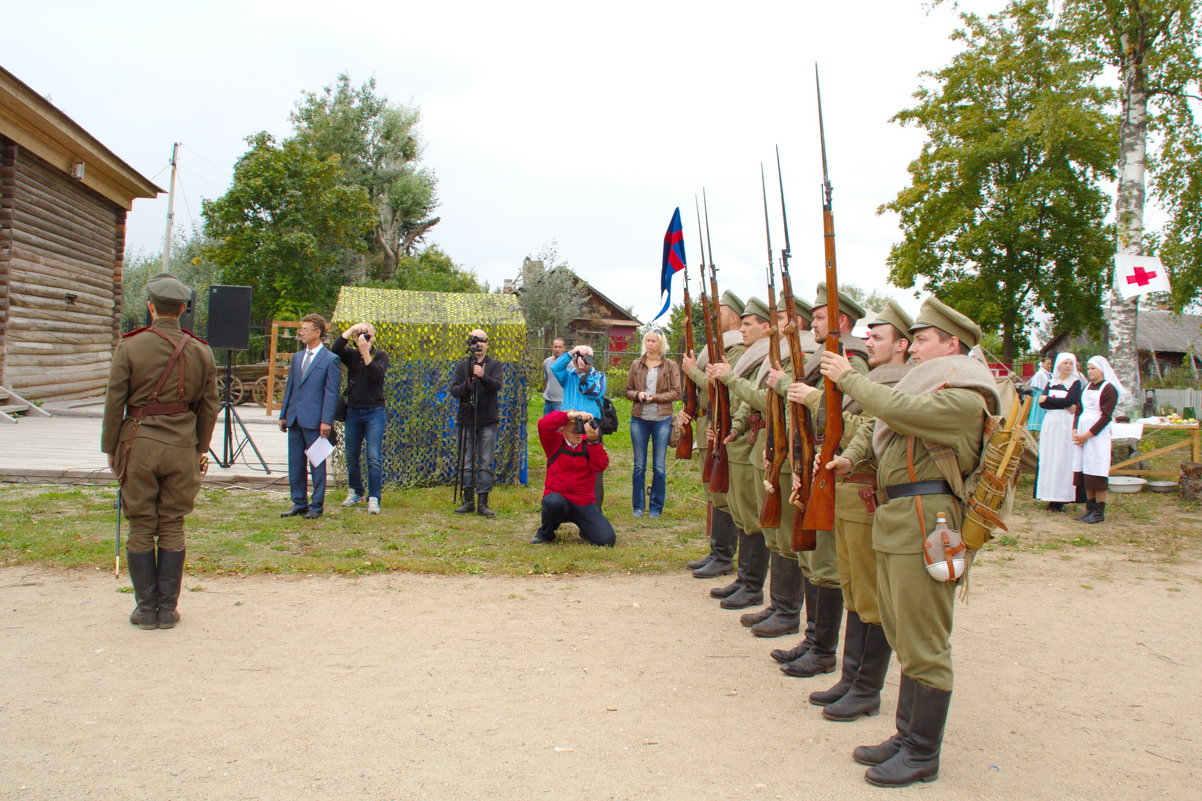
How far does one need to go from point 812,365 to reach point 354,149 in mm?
40760

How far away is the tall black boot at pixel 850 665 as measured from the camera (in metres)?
4.13

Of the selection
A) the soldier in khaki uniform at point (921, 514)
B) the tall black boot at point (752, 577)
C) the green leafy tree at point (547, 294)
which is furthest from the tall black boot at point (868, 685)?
the green leafy tree at point (547, 294)

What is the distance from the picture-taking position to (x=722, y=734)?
377 cm

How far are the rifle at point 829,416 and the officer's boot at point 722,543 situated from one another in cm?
271

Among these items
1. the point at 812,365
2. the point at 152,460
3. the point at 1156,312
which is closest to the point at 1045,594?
the point at 812,365

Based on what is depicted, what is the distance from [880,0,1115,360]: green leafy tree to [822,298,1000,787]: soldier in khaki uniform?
2829cm

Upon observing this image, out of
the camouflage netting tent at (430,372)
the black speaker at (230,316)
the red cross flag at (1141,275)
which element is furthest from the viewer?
the red cross flag at (1141,275)

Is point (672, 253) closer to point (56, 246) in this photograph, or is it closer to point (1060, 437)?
point (1060, 437)

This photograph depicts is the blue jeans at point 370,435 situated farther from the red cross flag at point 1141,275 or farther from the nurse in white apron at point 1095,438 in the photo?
the red cross flag at point 1141,275

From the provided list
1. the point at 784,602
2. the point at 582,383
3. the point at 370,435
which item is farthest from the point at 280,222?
the point at 784,602

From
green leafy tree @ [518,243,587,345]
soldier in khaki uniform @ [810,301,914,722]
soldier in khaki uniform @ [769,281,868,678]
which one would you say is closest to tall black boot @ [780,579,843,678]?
soldier in khaki uniform @ [769,281,868,678]

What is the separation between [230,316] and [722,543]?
23.3 ft

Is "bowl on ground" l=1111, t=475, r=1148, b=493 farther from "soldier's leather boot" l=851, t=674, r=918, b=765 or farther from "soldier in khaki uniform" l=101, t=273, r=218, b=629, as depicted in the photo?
"soldier in khaki uniform" l=101, t=273, r=218, b=629

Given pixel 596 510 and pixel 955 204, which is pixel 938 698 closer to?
pixel 596 510
